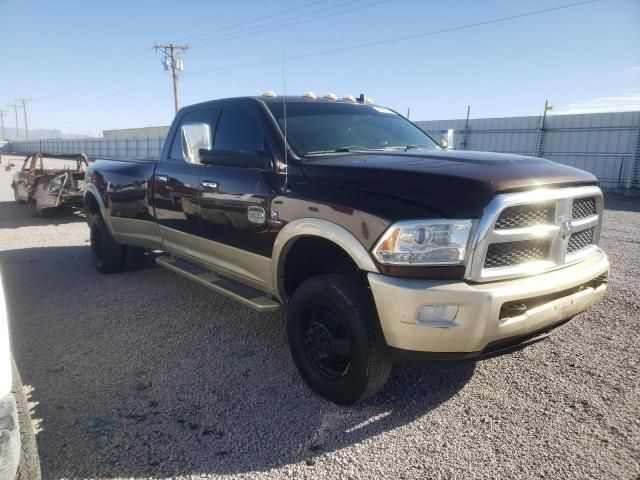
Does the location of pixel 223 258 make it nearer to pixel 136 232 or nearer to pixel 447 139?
pixel 136 232

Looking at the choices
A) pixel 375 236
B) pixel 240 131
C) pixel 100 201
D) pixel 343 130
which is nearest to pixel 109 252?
pixel 100 201

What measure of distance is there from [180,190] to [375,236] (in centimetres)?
243

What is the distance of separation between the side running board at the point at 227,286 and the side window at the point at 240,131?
108cm

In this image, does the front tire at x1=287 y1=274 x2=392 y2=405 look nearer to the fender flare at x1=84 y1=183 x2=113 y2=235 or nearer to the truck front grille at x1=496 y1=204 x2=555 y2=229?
the truck front grille at x1=496 y1=204 x2=555 y2=229

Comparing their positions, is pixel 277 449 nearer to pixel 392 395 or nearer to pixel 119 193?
pixel 392 395

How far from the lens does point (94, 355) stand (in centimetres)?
360

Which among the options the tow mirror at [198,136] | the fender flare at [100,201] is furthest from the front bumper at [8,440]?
the fender flare at [100,201]

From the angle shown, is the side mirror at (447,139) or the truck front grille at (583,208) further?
the side mirror at (447,139)

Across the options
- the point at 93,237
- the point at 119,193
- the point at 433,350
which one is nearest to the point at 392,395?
the point at 433,350

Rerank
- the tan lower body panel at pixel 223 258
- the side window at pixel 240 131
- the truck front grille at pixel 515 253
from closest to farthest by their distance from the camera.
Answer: the truck front grille at pixel 515 253
the tan lower body panel at pixel 223 258
the side window at pixel 240 131

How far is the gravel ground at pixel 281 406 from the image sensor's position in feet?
7.77

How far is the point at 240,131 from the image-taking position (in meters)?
3.76

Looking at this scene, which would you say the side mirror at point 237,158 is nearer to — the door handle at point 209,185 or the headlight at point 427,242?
the door handle at point 209,185

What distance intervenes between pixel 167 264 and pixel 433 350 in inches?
118
